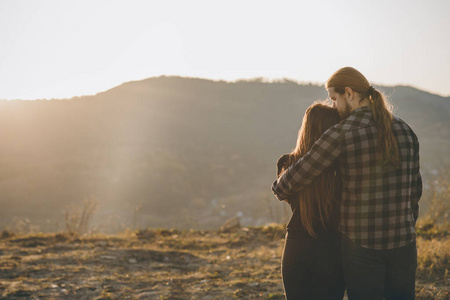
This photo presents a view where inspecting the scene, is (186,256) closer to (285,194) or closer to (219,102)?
(285,194)

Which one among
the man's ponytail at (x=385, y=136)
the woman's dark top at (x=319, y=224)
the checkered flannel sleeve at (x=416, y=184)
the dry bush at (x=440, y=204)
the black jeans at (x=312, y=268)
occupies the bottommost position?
the dry bush at (x=440, y=204)

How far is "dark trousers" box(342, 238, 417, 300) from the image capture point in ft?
5.66

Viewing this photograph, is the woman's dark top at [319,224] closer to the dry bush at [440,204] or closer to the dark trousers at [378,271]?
the dark trousers at [378,271]

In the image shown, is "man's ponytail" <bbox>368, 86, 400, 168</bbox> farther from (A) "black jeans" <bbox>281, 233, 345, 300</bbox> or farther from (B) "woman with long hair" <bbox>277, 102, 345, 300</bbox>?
(A) "black jeans" <bbox>281, 233, 345, 300</bbox>

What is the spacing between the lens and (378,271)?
1738 mm

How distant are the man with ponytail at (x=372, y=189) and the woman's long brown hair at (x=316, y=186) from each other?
65mm

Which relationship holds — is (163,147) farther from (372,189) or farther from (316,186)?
(372,189)

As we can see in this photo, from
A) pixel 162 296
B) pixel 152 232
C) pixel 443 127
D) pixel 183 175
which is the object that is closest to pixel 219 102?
pixel 183 175

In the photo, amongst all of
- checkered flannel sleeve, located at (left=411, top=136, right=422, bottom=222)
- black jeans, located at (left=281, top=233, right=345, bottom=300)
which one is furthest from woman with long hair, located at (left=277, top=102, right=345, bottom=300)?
checkered flannel sleeve, located at (left=411, top=136, right=422, bottom=222)

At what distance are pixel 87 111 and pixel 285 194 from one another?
34.9 meters

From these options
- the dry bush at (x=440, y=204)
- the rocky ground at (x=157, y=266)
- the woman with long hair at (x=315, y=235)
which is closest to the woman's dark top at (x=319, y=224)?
the woman with long hair at (x=315, y=235)

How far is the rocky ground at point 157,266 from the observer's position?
13.1 ft

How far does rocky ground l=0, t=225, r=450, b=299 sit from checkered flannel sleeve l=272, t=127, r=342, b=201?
2.33 metres

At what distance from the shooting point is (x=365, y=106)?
5.94ft
